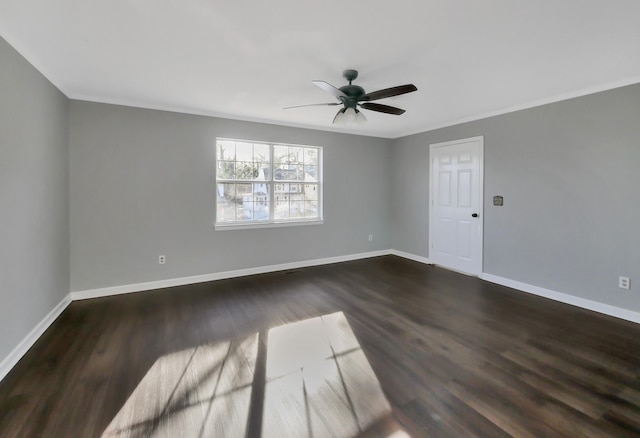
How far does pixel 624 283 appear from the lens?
3068 mm

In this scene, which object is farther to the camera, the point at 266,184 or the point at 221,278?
the point at 266,184

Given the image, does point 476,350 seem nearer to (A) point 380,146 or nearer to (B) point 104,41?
(B) point 104,41

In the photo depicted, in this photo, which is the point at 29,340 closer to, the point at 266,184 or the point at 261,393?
the point at 261,393

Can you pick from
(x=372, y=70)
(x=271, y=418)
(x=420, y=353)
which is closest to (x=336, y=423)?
(x=271, y=418)

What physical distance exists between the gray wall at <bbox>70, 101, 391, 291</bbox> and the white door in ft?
6.98

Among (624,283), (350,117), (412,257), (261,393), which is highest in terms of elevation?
(350,117)

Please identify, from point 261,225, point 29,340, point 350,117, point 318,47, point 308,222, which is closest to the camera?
point 318,47

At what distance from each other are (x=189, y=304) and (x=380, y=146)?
4.38 meters

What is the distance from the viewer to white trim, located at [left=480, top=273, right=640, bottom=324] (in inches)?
120

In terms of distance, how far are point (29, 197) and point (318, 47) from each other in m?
2.79

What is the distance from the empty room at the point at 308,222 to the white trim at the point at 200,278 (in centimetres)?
4

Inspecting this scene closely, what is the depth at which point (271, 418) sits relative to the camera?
169cm

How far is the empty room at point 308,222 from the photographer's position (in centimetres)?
183

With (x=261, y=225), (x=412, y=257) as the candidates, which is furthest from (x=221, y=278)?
(x=412, y=257)
